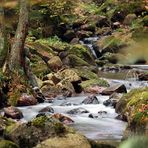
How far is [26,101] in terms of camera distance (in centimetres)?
1077

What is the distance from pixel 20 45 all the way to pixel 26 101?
217 centimetres

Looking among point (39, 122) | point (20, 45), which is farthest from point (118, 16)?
point (39, 122)

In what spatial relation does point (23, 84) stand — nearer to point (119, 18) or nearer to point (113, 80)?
point (113, 80)

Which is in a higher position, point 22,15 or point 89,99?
point 22,15

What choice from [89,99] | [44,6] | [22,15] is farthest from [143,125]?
[44,6]

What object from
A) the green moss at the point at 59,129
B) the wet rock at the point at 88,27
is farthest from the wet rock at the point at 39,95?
the wet rock at the point at 88,27

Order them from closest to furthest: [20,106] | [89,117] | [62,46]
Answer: [89,117] → [20,106] → [62,46]

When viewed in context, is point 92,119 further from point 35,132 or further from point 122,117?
point 35,132

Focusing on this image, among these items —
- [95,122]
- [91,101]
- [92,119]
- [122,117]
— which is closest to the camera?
[95,122]

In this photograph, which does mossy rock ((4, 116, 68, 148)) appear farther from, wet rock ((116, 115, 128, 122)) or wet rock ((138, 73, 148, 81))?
wet rock ((138, 73, 148, 81))

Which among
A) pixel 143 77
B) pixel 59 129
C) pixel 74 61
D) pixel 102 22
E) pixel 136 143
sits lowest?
pixel 143 77

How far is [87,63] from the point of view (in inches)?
760

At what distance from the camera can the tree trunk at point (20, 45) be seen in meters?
11.7

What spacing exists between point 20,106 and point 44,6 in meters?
13.8
